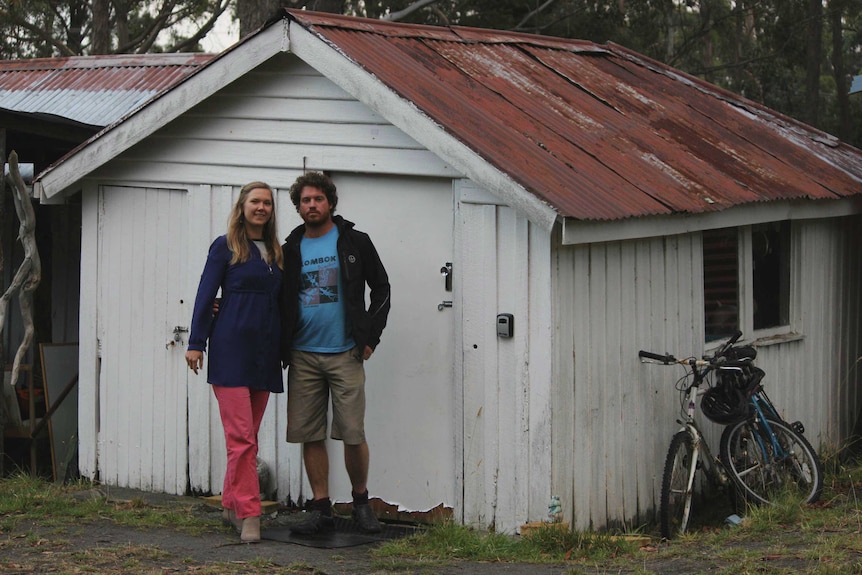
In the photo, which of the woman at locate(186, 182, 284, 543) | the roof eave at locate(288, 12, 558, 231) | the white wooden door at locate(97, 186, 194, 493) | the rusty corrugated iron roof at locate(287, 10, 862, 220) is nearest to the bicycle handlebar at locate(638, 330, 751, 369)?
the rusty corrugated iron roof at locate(287, 10, 862, 220)

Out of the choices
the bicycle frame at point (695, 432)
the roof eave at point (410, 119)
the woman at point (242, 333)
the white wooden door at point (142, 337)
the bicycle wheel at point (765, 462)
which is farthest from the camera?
the white wooden door at point (142, 337)

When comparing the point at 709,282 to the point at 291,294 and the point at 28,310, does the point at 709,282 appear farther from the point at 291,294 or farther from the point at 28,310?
the point at 28,310

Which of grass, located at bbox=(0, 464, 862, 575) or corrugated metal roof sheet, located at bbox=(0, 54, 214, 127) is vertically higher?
corrugated metal roof sheet, located at bbox=(0, 54, 214, 127)

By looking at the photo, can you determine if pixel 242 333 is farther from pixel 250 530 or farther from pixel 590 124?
pixel 590 124

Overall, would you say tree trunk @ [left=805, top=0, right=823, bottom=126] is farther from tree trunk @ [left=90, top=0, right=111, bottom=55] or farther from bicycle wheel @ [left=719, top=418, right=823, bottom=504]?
bicycle wheel @ [left=719, top=418, right=823, bottom=504]

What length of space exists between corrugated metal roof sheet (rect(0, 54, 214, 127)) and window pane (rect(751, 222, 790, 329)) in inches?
208

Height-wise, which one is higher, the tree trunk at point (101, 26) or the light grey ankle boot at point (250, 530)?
the tree trunk at point (101, 26)

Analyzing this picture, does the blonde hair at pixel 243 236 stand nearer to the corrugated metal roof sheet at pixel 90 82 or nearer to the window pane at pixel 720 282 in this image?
the window pane at pixel 720 282

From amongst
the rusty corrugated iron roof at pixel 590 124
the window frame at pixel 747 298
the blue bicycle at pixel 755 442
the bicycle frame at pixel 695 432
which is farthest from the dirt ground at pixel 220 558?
the window frame at pixel 747 298

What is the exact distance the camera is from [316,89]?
8.20 metres

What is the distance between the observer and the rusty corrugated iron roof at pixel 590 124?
24.5 feet

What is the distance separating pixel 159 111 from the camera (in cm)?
845

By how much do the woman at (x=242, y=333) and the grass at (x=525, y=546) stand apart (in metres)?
0.60

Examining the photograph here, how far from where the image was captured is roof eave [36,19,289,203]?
8008 mm
